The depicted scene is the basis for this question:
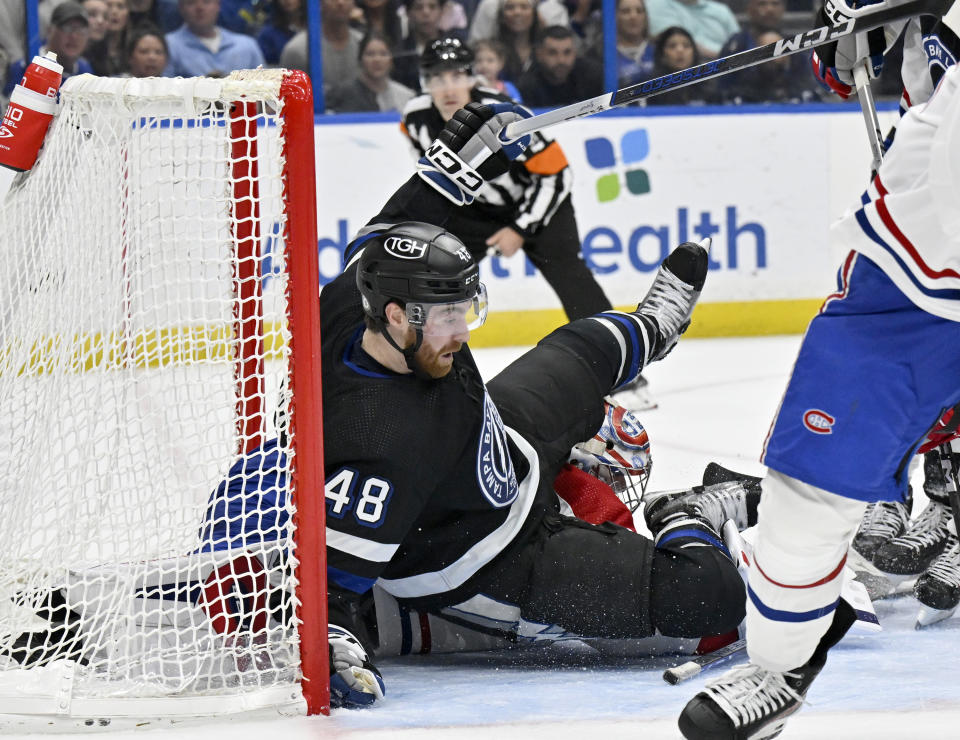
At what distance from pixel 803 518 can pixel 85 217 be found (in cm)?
116

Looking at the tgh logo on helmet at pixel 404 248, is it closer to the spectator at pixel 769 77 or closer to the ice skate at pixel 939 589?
the ice skate at pixel 939 589

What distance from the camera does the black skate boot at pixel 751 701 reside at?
182 centimetres

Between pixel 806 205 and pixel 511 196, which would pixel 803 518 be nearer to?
pixel 511 196

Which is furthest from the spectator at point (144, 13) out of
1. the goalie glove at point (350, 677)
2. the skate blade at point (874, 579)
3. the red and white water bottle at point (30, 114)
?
the goalie glove at point (350, 677)

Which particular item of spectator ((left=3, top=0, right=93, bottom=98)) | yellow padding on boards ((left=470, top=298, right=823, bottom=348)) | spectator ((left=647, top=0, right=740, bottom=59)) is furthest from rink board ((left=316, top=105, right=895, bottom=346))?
spectator ((left=3, top=0, right=93, bottom=98))

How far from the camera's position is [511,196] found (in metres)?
4.34

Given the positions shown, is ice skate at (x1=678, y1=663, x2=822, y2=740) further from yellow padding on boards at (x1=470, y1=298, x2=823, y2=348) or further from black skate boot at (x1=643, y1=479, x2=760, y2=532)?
yellow padding on boards at (x1=470, y1=298, x2=823, y2=348)

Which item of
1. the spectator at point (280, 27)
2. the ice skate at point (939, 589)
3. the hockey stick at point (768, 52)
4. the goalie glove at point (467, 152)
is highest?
the spectator at point (280, 27)

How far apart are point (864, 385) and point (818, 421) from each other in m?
0.07

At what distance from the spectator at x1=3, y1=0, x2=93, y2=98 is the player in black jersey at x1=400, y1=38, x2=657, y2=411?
5.33 feet

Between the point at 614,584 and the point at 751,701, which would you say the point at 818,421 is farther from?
the point at 614,584

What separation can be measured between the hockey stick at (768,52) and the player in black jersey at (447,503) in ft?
1.38

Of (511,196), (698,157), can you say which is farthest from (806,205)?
(511,196)

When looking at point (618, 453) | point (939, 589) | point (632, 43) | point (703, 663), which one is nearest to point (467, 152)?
point (618, 453)
